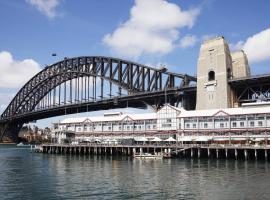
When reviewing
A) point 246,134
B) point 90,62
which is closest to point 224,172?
point 246,134

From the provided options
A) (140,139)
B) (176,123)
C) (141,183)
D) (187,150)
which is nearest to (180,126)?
(176,123)

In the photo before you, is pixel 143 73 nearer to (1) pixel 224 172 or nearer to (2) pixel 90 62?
(2) pixel 90 62

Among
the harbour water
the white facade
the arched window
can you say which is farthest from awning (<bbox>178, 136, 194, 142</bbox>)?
the harbour water

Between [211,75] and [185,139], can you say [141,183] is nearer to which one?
[185,139]

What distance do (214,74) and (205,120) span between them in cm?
2289

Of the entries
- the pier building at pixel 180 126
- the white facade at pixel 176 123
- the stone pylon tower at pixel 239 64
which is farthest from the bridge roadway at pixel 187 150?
the stone pylon tower at pixel 239 64

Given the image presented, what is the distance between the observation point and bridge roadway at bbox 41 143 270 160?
84406mm

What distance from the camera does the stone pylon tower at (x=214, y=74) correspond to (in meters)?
114

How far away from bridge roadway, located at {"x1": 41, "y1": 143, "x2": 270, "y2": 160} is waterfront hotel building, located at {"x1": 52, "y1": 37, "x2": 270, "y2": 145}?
4.45m

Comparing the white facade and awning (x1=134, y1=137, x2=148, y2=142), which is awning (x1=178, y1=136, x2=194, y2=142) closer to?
the white facade

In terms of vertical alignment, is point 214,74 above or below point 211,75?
above

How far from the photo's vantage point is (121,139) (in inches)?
4429

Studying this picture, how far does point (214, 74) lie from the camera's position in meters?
118

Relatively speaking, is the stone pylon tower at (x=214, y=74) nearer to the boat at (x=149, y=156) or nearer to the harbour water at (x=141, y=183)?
the boat at (x=149, y=156)
